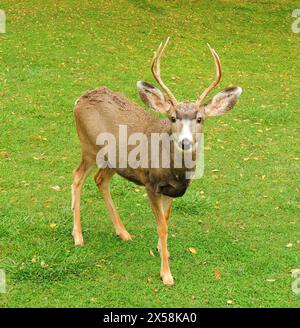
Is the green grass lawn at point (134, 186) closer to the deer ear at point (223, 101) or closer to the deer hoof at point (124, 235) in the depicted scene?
the deer hoof at point (124, 235)

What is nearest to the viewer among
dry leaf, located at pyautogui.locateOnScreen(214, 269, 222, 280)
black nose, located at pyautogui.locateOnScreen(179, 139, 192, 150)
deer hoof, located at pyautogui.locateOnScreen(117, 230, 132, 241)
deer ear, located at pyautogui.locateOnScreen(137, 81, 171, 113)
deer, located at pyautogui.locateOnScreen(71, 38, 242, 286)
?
black nose, located at pyautogui.locateOnScreen(179, 139, 192, 150)

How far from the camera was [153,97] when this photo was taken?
5.13 meters

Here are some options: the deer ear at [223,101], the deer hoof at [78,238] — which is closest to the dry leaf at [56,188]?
the deer hoof at [78,238]

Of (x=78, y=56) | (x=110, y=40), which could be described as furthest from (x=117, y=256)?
(x=110, y=40)

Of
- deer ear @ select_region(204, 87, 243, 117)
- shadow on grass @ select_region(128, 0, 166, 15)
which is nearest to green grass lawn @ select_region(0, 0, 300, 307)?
shadow on grass @ select_region(128, 0, 166, 15)

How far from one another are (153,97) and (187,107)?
15.3 inches

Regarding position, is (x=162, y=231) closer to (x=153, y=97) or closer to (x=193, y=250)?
(x=193, y=250)

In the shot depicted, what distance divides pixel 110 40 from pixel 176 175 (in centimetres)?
989

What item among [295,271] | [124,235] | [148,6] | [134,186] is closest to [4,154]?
[134,186]

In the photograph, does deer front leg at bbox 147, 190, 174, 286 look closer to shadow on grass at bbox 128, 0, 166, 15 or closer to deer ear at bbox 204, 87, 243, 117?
deer ear at bbox 204, 87, 243, 117

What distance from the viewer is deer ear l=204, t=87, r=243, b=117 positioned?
203 inches

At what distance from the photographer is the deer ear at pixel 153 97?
511cm
